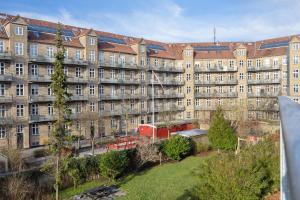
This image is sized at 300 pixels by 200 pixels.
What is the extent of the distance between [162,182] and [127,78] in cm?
2789

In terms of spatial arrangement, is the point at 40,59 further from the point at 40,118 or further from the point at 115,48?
the point at 115,48

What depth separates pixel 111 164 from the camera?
2567 centimetres

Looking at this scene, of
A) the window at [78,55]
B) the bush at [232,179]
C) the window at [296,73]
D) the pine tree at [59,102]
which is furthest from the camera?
the window at [296,73]

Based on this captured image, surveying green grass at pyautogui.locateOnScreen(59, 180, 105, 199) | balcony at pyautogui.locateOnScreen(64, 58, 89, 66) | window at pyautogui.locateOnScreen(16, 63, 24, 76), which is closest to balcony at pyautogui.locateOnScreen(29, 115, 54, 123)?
window at pyautogui.locateOnScreen(16, 63, 24, 76)

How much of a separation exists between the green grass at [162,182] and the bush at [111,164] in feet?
3.72

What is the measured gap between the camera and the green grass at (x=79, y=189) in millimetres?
22750

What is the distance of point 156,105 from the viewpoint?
180 feet

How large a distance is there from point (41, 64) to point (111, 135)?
1496 centimetres

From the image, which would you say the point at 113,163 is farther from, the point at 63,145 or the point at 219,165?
the point at 219,165

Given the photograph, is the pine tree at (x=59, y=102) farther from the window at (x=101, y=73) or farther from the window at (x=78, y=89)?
the window at (x=101, y=73)

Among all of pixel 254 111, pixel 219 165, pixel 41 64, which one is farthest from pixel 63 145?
pixel 254 111

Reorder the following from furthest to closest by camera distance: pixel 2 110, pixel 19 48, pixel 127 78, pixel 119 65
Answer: pixel 127 78 < pixel 119 65 < pixel 19 48 < pixel 2 110

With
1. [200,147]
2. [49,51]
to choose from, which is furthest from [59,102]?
[49,51]

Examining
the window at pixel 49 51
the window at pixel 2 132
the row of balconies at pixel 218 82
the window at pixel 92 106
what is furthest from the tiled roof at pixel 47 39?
the row of balconies at pixel 218 82
